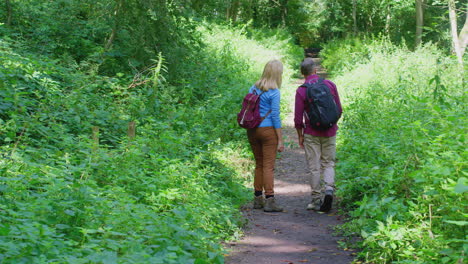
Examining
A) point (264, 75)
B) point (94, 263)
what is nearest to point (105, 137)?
point (264, 75)

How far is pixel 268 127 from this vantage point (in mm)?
7102

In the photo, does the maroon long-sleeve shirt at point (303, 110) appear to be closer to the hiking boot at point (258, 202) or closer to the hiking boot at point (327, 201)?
the hiking boot at point (327, 201)

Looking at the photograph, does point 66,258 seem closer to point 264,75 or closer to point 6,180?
point 6,180

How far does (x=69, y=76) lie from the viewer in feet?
30.3

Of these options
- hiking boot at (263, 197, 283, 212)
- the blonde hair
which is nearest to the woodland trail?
hiking boot at (263, 197, 283, 212)

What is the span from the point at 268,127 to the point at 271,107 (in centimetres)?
30

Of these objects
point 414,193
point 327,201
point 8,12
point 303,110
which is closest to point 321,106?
point 303,110

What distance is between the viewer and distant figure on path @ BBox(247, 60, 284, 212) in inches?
279

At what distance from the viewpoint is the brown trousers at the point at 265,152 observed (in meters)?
7.12

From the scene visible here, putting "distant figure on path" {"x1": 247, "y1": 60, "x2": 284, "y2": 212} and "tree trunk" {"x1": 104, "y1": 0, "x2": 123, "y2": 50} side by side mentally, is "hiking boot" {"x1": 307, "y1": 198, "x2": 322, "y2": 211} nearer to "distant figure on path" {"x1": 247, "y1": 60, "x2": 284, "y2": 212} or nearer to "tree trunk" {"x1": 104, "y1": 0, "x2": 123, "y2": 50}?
"distant figure on path" {"x1": 247, "y1": 60, "x2": 284, "y2": 212}

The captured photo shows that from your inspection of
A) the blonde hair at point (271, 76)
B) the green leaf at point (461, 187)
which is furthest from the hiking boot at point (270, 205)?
the green leaf at point (461, 187)

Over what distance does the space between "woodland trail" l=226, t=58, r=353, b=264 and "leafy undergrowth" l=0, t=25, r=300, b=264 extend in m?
0.30

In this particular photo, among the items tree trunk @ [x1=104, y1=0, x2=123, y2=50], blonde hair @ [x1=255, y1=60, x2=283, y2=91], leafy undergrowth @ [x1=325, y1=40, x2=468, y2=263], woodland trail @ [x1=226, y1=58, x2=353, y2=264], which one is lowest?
woodland trail @ [x1=226, y1=58, x2=353, y2=264]

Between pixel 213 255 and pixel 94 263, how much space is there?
4.15ft
